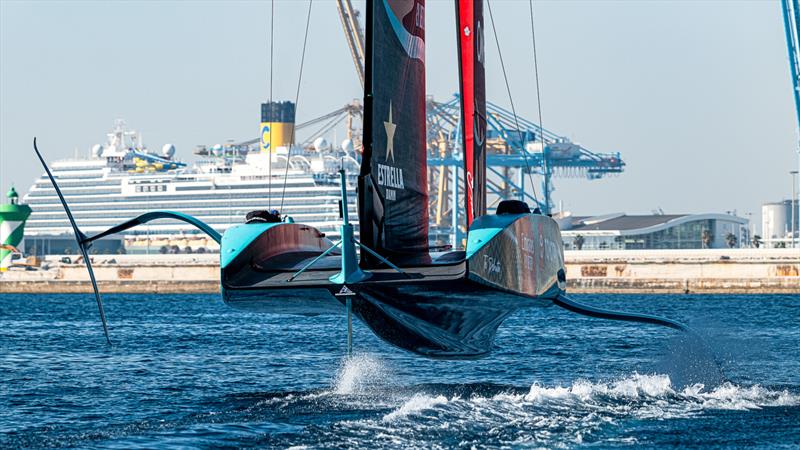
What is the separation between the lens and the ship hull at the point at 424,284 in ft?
41.7

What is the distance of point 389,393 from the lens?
16.8m

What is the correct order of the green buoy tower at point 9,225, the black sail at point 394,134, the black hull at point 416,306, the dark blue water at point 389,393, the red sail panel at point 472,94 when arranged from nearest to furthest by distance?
the black hull at point 416,306
the black sail at point 394,134
the dark blue water at point 389,393
the red sail panel at point 472,94
the green buoy tower at point 9,225

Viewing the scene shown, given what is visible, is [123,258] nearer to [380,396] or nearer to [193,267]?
[193,267]

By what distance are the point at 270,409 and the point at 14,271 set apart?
6921 centimetres

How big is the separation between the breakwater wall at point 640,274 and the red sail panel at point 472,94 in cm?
4912

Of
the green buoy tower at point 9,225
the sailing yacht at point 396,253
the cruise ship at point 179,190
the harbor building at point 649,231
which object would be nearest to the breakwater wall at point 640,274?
the green buoy tower at point 9,225

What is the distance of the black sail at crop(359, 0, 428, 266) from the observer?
43.1 feet

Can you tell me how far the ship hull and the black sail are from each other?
1.69ft

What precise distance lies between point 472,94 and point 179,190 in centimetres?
9248

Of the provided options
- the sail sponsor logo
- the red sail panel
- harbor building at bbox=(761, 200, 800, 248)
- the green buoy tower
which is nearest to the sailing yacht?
the sail sponsor logo

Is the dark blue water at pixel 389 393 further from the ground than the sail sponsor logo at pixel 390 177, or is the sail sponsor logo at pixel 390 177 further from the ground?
the sail sponsor logo at pixel 390 177

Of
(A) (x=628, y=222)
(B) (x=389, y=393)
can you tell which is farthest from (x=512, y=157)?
(B) (x=389, y=393)

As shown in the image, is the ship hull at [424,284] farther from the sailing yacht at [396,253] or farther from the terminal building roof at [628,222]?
the terminal building roof at [628,222]

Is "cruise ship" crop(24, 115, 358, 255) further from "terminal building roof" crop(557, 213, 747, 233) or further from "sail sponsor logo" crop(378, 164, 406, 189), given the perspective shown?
"sail sponsor logo" crop(378, 164, 406, 189)
